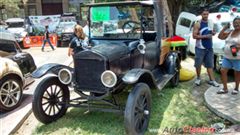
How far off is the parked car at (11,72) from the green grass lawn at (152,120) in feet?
4.21

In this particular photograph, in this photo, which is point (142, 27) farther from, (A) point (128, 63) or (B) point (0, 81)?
(B) point (0, 81)

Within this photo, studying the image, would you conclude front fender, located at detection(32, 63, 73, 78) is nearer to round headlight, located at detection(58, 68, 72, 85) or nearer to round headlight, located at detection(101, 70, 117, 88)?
round headlight, located at detection(58, 68, 72, 85)

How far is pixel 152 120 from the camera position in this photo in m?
5.45

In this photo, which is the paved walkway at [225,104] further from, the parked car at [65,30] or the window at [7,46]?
the parked car at [65,30]

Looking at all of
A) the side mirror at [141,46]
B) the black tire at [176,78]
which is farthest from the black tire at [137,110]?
the black tire at [176,78]

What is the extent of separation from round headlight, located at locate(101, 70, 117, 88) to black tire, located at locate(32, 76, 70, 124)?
1116mm

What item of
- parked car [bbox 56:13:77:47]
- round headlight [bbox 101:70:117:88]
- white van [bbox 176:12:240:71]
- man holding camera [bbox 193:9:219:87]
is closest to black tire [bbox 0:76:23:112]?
round headlight [bbox 101:70:117:88]

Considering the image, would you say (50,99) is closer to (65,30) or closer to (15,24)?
(65,30)

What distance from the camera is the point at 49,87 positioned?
17.9 feet


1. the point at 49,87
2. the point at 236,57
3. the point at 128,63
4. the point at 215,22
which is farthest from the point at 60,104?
the point at 215,22

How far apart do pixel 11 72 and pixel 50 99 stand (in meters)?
1.48

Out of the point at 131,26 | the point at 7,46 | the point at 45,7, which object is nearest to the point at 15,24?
the point at 45,7

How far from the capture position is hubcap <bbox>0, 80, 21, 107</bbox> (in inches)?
245

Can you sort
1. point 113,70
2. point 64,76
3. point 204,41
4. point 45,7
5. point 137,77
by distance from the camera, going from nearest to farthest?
1. point 137,77
2. point 113,70
3. point 64,76
4. point 204,41
5. point 45,7
